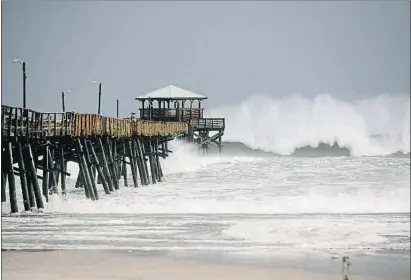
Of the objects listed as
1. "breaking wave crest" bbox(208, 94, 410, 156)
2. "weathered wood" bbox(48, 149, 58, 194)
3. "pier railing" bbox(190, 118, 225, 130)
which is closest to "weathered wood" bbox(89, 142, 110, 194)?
"weathered wood" bbox(48, 149, 58, 194)

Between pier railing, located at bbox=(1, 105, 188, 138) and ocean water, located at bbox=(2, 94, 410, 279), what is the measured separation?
0.35 m

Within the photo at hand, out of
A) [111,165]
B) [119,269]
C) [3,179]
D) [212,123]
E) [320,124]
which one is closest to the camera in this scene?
[119,269]

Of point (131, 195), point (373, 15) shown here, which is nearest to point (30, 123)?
point (131, 195)

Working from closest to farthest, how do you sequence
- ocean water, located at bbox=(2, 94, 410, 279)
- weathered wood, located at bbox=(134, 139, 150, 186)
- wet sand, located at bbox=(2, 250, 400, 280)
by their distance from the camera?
1. wet sand, located at bbox=(2, 250, 400, 280)
2. ocean water, located at bbox=(2, 94, 410, 279)
3. weathered wood, located at bbox=(134, 139, 150, 186)

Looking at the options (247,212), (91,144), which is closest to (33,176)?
(91,144)

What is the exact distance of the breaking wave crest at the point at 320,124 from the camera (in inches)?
188

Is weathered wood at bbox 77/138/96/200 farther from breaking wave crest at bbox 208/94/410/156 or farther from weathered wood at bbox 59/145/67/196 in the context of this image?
breaking wave crest at bbox 208/94/410/156

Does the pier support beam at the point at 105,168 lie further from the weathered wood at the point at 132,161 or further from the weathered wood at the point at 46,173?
the weathered wood at the point at 46,173

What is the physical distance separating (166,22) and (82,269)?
1909mm

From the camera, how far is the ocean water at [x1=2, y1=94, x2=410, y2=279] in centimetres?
476

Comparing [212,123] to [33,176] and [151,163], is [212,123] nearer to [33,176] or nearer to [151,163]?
[151,163]

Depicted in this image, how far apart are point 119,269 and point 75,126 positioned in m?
1.40

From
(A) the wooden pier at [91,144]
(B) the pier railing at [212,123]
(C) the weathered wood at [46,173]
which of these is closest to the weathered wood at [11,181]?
(A) the wooden pier at [91,144]

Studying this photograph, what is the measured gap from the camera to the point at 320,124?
502 centimetres
